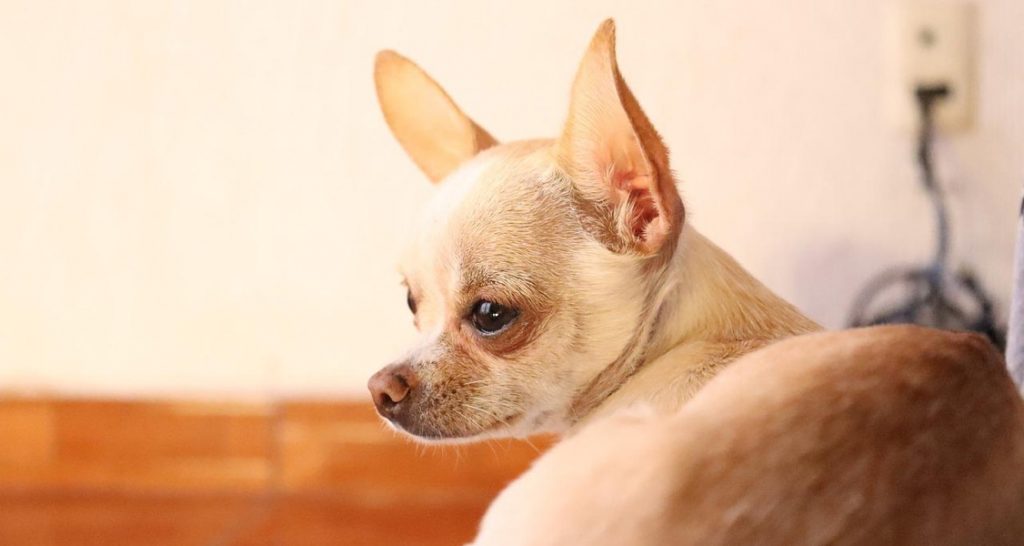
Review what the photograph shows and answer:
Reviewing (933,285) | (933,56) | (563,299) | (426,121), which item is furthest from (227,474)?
(933,56)

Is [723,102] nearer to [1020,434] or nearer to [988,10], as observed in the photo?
[988,10]

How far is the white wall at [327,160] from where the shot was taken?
3.90ft

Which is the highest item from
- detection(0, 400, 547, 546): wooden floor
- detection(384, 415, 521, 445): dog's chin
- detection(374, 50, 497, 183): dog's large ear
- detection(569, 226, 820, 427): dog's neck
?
detection(374, 50, 497, 183): dog's large ear

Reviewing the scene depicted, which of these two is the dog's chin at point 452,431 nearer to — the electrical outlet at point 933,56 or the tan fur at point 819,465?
the tan fur at point 819,465

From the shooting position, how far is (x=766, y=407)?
1.30 feet

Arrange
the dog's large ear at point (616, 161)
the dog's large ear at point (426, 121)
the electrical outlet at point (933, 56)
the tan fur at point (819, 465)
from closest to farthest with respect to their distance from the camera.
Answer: the tan fur at point (819, 465), the dog's large ear at point (616, 161), the dog's large ear at point (426, 121), the electrical outlet at point (933, 56)

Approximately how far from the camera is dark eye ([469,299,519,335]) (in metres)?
0.63

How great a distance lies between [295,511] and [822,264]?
83cm

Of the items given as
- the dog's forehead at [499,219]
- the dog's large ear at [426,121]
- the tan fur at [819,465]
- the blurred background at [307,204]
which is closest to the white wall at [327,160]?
the blurred background at [307,204]

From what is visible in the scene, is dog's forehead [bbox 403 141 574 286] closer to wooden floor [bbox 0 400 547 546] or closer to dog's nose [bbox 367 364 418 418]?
dog's nose [bbox 367 364 418 418]

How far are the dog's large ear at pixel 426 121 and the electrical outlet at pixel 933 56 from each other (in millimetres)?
671

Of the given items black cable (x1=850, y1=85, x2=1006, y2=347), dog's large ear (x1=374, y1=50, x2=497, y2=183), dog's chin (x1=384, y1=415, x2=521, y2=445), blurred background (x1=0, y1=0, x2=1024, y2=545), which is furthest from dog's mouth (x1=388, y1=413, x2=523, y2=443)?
black cable (x1=850, y1=85, x2=1006, y2=347)

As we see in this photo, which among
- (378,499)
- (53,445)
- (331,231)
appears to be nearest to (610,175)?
(331,231)

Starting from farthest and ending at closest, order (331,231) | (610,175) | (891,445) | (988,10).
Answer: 1. (331,231)
2. (988,10)
3. (610,175)
4. (891,445)
